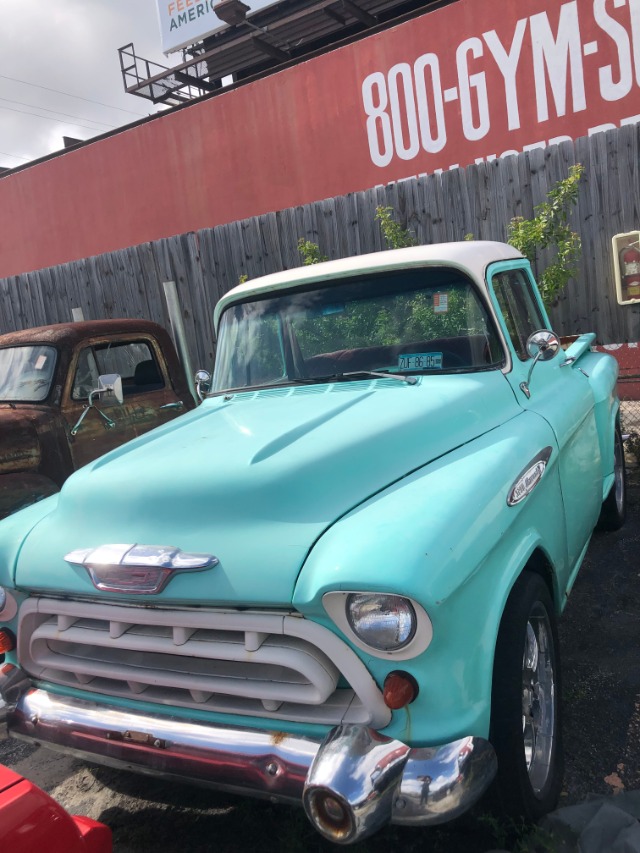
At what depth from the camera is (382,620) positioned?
1.74 metres

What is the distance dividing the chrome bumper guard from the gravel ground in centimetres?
46

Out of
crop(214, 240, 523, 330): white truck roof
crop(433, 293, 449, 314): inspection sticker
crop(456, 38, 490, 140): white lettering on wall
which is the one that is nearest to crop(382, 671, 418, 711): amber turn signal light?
crop(433, 293, 449, 314): inspection sticker

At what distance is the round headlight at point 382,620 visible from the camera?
173cm

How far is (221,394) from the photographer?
3375mm

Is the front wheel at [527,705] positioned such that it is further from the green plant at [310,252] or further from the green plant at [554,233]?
the green plant at [310,252]

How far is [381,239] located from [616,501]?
4.17 metres

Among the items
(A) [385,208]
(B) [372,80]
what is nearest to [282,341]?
(A) [385,208]

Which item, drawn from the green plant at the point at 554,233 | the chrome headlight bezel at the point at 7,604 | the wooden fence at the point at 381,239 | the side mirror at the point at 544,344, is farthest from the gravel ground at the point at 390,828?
the wooden fence at the point at 381,239

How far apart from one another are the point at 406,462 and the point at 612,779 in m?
1.24

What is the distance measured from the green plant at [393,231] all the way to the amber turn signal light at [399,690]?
553cm

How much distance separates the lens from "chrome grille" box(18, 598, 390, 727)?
1.81 m

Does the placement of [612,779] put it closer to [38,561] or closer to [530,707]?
[530,707]

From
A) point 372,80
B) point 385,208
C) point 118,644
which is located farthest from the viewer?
point 372,80

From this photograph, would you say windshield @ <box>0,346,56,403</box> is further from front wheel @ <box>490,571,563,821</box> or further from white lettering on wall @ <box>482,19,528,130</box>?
white lettering on wall @ <box>482,19,528,130</box>
